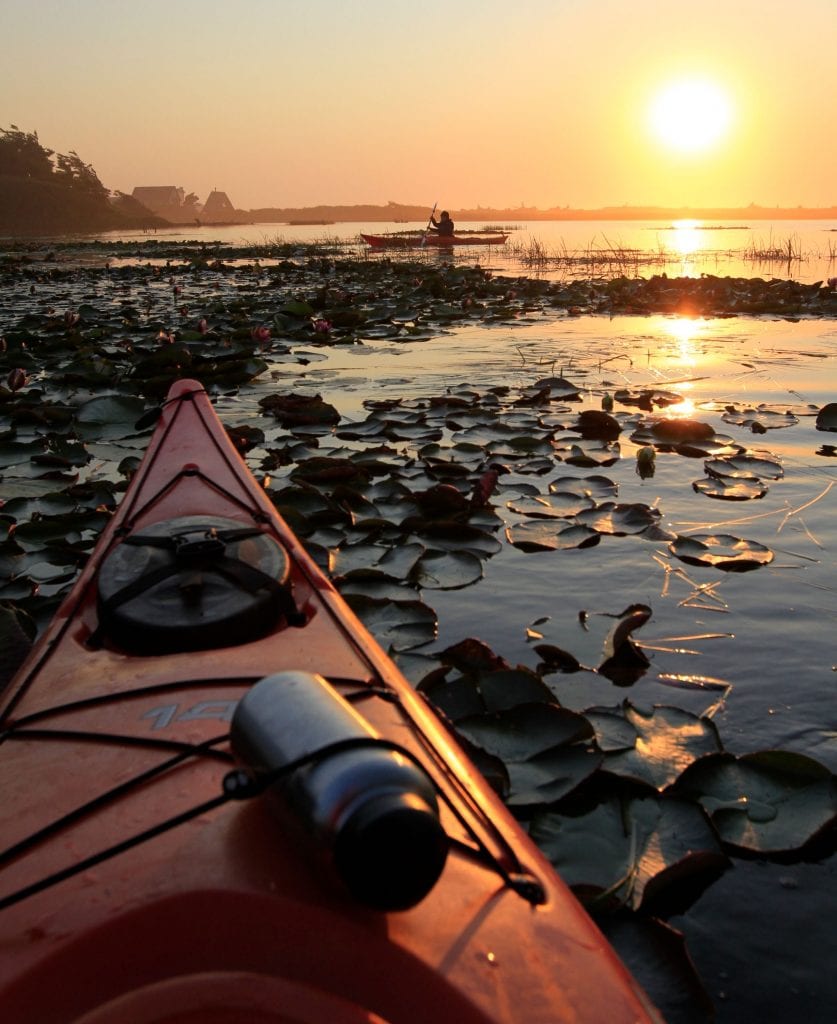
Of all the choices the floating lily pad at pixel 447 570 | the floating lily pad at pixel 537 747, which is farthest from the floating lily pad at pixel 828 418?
the floating lily pad at pixel 537 747

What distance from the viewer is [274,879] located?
1.05 meters

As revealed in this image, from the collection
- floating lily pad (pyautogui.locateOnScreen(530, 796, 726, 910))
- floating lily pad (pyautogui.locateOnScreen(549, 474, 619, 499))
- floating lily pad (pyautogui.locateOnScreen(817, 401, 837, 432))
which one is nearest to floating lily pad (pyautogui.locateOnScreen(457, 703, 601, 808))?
floating lily pad (pyautogui.locateOnScreen(530, 796, 726, 910))

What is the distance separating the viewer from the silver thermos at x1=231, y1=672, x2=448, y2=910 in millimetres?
940

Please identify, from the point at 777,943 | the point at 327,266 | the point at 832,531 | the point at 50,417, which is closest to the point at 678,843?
the point at 777,943

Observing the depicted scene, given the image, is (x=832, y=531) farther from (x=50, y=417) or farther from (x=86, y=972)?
(x=50, y=417)

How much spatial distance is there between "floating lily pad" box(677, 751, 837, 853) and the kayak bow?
2.30 ft

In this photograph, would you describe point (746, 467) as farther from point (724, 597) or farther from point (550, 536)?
point (724, 597)

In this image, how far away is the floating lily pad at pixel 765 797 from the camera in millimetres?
1773

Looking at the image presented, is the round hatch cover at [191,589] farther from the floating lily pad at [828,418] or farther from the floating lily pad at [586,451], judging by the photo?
the floating lily pad at [828,418]

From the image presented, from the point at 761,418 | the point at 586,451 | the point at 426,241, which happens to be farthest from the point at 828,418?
the point at 426,241

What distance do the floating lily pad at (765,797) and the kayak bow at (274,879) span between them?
0.70 meters

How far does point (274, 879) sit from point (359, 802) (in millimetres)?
209

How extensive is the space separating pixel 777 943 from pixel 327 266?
18.0 meters

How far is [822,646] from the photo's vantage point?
8.62ft
